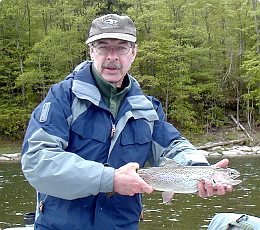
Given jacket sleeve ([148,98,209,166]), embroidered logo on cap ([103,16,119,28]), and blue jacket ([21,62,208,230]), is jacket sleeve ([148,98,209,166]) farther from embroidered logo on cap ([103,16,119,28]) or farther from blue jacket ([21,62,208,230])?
embroidered logo on cap ([103,16,119,28])

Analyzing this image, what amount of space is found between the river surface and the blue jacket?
6.92 meters

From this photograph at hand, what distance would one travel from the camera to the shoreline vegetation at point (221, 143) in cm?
2875

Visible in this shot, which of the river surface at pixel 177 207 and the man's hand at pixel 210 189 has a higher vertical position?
the man's hand at pixel 210 189

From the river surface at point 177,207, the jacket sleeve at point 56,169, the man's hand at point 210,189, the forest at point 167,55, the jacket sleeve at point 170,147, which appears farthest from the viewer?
the forest at point 167,55

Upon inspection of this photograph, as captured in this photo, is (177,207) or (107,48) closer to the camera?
(107,48)

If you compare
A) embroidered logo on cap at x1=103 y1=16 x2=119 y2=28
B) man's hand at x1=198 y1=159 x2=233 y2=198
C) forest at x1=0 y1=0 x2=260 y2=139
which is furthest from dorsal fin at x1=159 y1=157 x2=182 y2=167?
forest at x1=0 y1=0 x2=260 y2=139

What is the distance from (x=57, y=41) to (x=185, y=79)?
12.9 m

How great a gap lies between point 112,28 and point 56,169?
126 centimetres

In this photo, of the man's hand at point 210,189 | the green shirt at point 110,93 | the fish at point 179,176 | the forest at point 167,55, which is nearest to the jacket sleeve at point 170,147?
the fish at point 179,176

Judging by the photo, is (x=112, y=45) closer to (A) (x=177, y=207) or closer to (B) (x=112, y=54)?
(B) (x=112, y=54)

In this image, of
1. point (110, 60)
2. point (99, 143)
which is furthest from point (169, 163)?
point (110, 60)

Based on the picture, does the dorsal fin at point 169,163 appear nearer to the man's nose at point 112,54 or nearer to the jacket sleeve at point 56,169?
the jacket sleeve at point 56,169

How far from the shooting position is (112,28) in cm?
325

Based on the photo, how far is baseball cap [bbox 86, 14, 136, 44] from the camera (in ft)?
10.6
